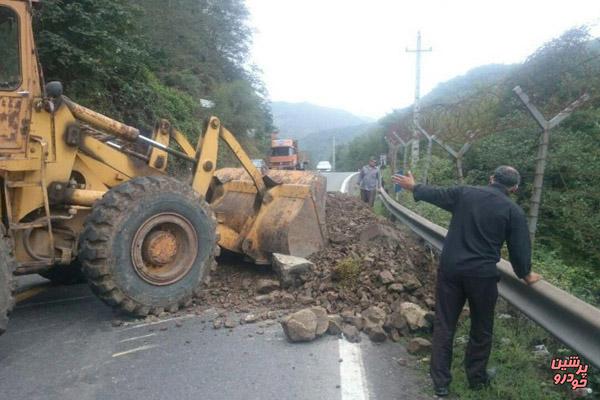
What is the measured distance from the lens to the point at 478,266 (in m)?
3.78

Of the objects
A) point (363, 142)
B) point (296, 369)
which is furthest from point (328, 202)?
point (363, 142)

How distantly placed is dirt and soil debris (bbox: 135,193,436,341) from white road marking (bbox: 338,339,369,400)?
0.19 meters

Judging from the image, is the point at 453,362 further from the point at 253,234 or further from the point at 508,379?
the point at 253,234

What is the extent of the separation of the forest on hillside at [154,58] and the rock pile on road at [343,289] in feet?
14.6

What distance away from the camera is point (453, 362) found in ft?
13.6

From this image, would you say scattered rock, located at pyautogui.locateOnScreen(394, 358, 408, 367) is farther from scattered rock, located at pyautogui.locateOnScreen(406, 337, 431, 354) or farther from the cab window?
the cab window

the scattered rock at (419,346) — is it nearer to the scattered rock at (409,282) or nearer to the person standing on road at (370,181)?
the scattered rock at (409,282)

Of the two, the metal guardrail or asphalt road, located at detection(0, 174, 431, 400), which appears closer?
the metal guardrail

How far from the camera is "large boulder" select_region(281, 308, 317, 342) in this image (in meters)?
4.50

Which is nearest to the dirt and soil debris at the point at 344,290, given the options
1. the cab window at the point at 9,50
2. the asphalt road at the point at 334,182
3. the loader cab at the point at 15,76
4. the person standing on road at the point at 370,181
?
the loader cab at the point at 15,76

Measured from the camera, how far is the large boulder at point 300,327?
14.8ft

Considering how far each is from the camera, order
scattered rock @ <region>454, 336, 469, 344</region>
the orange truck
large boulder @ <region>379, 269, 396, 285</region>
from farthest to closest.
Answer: the orange truck → large boulder @ <region>379, 269, 396, 285</region> → scattered rock @ <region>454, 336, 469, 344</region>

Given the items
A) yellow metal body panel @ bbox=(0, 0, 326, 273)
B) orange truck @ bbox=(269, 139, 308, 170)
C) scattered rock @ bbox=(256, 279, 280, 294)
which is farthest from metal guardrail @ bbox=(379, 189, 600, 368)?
orange truck @ bbox=(269, 139, 308, 170)

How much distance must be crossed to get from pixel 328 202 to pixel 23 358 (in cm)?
798
